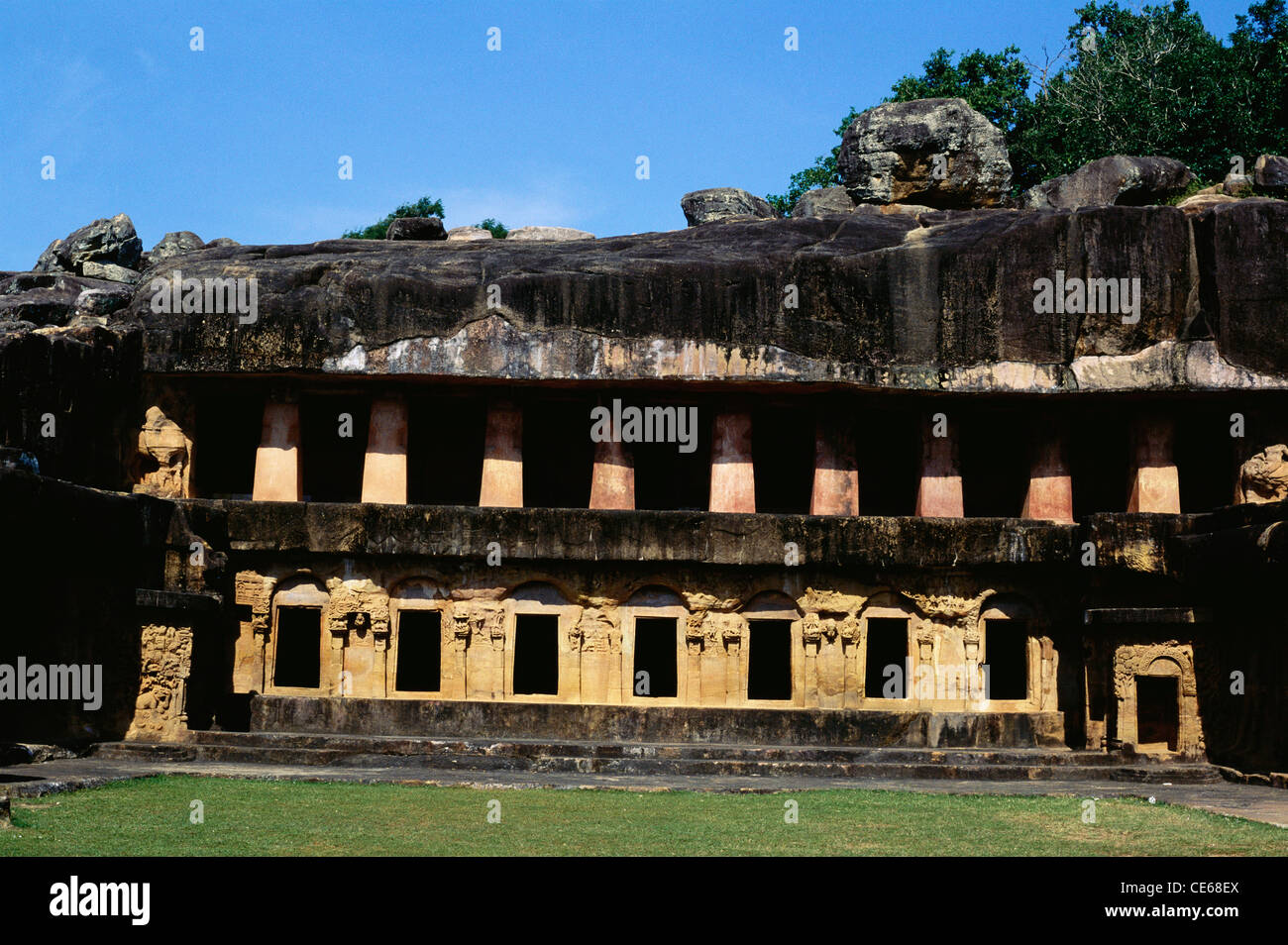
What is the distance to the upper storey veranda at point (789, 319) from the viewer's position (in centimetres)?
2191

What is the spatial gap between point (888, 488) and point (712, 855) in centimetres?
1615

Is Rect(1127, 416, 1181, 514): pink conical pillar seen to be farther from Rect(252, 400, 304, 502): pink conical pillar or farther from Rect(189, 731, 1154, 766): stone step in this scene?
Rect(252, 400, 304, 502): pink conical pillar

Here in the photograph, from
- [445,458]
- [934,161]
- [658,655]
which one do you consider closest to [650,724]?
[445,458]

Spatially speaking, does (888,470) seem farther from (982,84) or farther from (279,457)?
(982,84)

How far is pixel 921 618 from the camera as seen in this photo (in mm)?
21922

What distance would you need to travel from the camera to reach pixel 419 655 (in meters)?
30.1

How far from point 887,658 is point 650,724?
7.79m

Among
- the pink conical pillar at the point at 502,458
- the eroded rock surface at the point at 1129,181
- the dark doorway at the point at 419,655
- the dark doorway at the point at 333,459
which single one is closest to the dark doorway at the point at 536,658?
the dark doorway at the point at 419,655

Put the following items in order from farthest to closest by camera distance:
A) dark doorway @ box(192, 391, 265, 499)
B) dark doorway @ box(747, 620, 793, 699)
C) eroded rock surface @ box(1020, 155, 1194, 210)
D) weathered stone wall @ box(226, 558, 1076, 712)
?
dark doorway @ box(747, 620, 793, 699) → eroded rock surface @ box(1020, 155, 1194, 210) → dark doorway @ box(192, 391, 265, 499) → weathered stone wall @ box(226, 558, 1076, 712)

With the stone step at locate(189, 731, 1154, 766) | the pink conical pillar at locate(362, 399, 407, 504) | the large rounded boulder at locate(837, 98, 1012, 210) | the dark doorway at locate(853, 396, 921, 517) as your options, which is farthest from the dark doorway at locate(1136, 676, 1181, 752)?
the large rounded boulder at locate(837, 98, 1012, 210)

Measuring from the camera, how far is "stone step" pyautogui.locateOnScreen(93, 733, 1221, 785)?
61.6 ft

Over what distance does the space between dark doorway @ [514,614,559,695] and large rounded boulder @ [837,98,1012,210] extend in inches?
413

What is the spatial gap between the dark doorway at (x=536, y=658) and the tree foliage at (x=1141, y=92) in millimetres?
22884

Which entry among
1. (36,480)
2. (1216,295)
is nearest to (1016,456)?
(1216,295)
